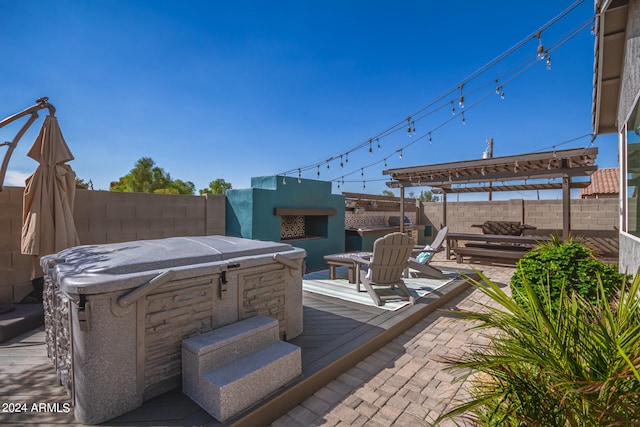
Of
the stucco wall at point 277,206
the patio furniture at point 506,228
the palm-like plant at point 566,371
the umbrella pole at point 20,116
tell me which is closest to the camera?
the palm-like plant at point 566,371

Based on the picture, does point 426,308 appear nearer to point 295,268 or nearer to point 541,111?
point 295,268

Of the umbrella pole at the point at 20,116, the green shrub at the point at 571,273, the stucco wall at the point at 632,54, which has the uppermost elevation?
the stucco wall at the point at 632,54

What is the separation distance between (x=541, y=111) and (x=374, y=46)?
5945mm

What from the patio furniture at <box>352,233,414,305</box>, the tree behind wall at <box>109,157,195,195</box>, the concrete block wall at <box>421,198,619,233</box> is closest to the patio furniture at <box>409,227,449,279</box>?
the patio furniture at <box>352,233,414,305</box>

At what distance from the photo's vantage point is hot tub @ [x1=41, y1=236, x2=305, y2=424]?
5.51 feet

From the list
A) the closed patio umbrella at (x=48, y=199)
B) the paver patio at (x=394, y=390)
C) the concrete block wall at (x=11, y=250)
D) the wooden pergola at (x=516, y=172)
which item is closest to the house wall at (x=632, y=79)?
the paver patio at (x=394, y=390)

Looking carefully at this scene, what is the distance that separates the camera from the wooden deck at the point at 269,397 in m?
1.77

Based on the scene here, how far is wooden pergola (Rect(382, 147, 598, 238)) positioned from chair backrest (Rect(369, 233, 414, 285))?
412cm

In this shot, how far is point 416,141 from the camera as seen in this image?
766 centimetres

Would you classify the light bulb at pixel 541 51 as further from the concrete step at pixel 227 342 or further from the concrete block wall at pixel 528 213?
the concrete block wall at pixel 528 213

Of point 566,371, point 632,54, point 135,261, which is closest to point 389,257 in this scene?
point 566,371

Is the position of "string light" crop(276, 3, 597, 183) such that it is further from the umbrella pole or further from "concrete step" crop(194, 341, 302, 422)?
"concrete step" crop(194, 341, 302, 422)

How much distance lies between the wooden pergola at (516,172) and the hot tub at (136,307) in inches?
248

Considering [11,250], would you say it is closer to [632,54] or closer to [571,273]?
[571,273]
